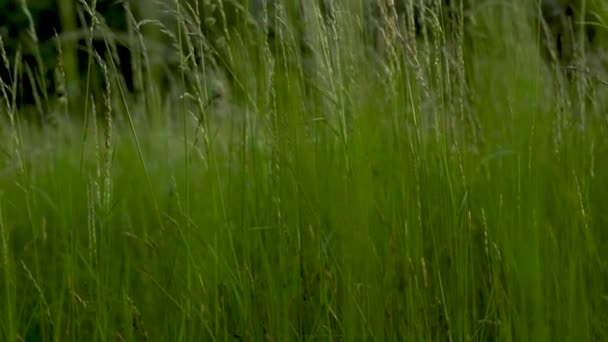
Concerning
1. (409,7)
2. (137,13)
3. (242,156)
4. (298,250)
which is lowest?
(298,250)

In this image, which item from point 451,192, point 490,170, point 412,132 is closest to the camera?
point 451,192

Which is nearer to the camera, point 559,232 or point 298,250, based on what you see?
point 298,250

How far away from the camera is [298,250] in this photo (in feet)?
6.01

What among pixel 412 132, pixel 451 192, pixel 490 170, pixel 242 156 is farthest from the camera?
pixel 490 170

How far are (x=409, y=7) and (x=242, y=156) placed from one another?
0.45 metres

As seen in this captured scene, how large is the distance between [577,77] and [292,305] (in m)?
1.04

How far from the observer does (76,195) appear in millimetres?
2832

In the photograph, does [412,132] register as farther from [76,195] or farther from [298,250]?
[76,195]

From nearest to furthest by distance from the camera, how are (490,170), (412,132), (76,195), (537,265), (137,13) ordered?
(537,265)
(412,132)
(490,170)
(76,195)
(137,13)

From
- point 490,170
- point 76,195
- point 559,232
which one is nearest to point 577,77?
point 490,170

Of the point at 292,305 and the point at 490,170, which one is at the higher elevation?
the point at 490,170

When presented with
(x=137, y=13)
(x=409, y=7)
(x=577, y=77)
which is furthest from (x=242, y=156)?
(x=137, y=13)

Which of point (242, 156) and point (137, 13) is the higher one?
point (137, 13)

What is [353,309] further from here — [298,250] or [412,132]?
[412,132]
